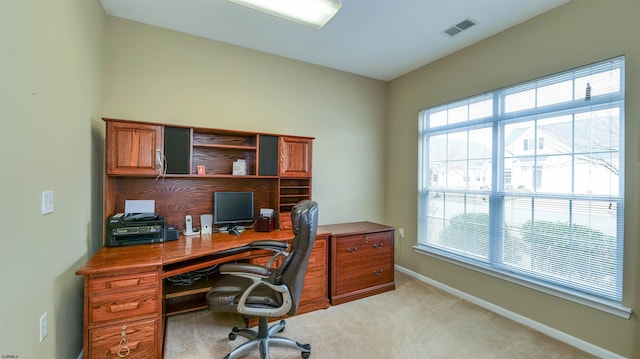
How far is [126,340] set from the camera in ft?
5.74

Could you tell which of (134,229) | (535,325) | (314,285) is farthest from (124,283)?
(535,325)

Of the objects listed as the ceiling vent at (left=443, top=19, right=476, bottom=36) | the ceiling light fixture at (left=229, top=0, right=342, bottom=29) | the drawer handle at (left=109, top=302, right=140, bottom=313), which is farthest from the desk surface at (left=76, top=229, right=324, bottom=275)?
the ceiling vent at (left=443, top=19, right=476, bottom=36)

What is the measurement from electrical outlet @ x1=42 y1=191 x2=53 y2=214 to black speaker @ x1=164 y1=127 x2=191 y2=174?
38.1 inches

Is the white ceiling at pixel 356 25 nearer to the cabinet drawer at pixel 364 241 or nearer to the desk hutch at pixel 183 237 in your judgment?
the desk hutch at pixel 183 237

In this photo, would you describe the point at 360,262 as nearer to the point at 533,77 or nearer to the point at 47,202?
the point at 533,77

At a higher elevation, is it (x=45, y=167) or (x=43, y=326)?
(x=45, y=167)

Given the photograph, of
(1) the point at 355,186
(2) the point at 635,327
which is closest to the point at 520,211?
(2) the point at 635,327

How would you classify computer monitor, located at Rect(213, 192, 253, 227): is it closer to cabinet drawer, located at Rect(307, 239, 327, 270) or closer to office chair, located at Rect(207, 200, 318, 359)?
cabinet drawer, located at Rect(307, 239, 327, 270)

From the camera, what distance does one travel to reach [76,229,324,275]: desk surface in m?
1.76

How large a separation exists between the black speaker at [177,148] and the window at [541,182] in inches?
115

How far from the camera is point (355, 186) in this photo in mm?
3848

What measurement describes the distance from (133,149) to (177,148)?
33 cm

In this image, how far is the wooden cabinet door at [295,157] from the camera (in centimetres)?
294

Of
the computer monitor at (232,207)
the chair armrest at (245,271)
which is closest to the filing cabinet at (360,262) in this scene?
the computer monitor at (232,207)
